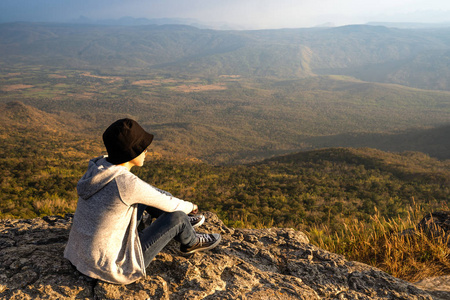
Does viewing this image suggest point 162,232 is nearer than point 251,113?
Yes

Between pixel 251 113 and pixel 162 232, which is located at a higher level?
pixel 162 232

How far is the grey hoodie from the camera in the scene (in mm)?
2316

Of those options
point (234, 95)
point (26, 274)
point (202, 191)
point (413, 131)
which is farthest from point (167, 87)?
point (26, 274)

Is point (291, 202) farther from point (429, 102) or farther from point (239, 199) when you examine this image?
point (429, 102)

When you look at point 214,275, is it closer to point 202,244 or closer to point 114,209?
point 202,244

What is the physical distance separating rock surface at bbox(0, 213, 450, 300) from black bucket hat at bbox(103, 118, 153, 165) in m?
1.28

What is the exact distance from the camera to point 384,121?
78.6 metres

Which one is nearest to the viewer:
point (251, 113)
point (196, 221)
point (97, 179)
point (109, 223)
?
point (97, 179)

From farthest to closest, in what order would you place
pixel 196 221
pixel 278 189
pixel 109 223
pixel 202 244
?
1. pixel 278 189
2. pixel 196 221
3. pixel 202 244
4. pixel 109 223

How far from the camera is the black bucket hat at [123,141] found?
93.2 inches

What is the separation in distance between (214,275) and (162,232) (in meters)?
0.81

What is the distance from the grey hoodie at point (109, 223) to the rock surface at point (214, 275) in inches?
9.4

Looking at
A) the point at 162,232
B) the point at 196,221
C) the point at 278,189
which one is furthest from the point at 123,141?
the point at 278,189

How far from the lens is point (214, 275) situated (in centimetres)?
307
